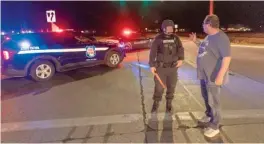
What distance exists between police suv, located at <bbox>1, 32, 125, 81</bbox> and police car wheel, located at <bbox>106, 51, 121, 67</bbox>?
10.3 inches

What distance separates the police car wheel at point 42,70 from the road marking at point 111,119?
3.79 metres

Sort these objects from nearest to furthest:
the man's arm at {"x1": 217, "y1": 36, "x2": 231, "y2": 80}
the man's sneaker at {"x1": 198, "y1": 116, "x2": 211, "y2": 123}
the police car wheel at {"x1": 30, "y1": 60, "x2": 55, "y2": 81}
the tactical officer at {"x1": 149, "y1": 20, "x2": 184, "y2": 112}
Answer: the man's arm at {"x1": 217, "y1": 36, "x2": 231, "y2": 80} < the man's sneaker at {"x1": 198, "y1": 116, "x2": 211, "y2": 123} < the tactical officer at {"x1": 149, "y1": 20, "x2": 184, "y2": 112} < the police car wheel at {"x1": 30, "y1": 60, "x2": 55, "y2": 81}

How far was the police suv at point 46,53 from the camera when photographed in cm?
866

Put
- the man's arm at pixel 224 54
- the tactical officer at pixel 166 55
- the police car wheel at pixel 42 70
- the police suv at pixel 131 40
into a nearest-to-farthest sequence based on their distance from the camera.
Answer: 1. the man's arm at pixel 224 54
2. the tactical officer at pixel 166 55
3. the police car wheel at pixel 42 70
4. the police suv at pixel 131 40

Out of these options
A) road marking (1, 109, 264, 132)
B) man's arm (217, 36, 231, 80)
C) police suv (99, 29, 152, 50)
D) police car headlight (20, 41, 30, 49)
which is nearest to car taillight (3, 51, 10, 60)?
police car headlight (20, 41, 30, 49)

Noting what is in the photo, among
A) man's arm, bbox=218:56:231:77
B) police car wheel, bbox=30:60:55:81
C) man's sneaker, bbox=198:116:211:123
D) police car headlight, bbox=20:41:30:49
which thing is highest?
police car headlight, bbox=20:41:30:49

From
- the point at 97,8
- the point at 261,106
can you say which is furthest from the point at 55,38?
the point at 97,8

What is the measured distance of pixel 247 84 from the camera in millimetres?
7777

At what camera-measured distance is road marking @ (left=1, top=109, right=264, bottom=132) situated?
5.05 metres

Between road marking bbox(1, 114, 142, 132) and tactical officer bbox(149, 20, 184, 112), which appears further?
tactical officer bbox(149, 20, 184, 112)

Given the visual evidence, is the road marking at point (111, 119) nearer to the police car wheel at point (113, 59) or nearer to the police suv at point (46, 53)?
the police suv at point (46, 53)

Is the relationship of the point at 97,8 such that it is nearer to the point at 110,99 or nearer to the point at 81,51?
the point at 81,51

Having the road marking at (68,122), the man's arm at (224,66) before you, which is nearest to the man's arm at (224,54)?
the man's arm at (224,66)

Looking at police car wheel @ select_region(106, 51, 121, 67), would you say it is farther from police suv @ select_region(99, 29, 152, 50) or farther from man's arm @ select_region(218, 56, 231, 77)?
man's arm @ select_region(218, 56, 231, 77)
